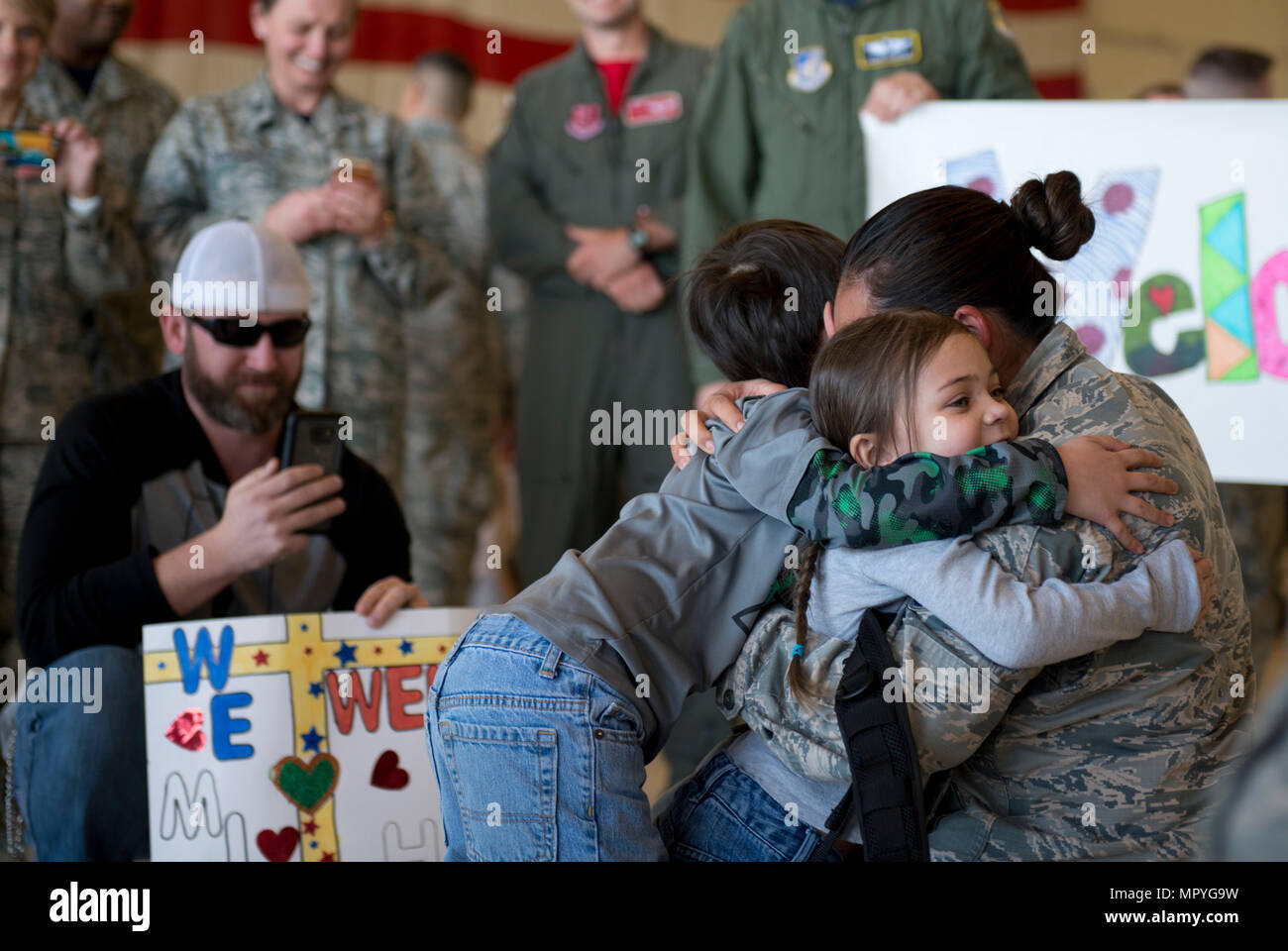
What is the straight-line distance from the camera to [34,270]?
10.4 ft

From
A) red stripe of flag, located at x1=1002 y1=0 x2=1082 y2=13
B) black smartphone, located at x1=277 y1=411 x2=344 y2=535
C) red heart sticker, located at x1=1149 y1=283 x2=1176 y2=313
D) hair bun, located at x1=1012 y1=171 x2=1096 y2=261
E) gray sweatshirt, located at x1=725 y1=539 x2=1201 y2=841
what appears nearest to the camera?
gray sweatshirt, located at x1=725 y1=539 x2=1201 y2=841

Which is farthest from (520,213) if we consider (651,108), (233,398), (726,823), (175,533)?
(726,823)

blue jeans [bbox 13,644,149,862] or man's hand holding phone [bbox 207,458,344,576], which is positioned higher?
man's hand holding phone [bbox 207,458,344,576]

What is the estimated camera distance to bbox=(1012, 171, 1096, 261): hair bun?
60.0 inches

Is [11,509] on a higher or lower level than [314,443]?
lower

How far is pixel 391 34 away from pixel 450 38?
23 cm

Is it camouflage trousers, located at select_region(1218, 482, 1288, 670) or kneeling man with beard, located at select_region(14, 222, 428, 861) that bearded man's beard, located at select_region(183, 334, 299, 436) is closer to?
kneeling man with beard, located at select_region(14, 222, 428, 861)

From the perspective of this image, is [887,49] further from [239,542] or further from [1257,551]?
[239,542]

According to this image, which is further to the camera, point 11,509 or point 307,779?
point 11,509

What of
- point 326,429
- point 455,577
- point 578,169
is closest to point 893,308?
point 326,429

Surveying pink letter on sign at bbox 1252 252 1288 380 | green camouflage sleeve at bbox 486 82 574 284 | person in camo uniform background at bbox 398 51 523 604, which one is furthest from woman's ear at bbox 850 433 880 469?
person in camo uniform background at bbox 398 51 523 604

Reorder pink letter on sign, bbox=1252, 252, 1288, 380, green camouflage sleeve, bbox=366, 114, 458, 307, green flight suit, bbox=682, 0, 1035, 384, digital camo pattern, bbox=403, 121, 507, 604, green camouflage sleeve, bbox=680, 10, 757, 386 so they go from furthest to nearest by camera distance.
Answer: digital camo pattern, bbox=403, 121, 507, 604 → green camouflage sleeve, bbox=366, 114, 458, 307 → green camouflage sleeve, bbox=680, 10, 757, 386 → green flight suit, bbox=682, 0, 1035, 384 → pink letter on sign, bbox=1252, 252, 1288, 380

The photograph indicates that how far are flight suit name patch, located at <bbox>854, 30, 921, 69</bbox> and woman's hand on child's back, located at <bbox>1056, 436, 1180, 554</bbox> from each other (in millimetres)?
2065

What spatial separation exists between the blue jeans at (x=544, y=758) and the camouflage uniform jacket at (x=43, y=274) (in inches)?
83.8
